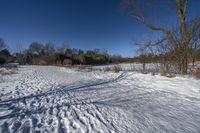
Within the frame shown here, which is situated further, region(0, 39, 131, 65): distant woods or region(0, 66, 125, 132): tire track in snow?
region(0, 39, 131, 65): distant woods

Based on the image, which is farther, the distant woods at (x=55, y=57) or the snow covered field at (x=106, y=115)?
the distant woods at (x=55, y=57)

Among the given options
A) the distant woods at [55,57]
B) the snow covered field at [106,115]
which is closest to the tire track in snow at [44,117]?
the snow covered field at [106,115]

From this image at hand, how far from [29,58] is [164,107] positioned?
218ft

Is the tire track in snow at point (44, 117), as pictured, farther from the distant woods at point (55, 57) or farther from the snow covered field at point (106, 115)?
the distant woods at point (55, 57)

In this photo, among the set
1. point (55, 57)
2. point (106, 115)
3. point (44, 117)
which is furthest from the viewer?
point (55, 57)

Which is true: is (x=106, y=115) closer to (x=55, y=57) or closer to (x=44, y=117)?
(x=44, y=117)

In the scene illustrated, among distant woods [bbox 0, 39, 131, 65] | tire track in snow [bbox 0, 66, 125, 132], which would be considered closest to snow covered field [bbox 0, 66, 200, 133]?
tire track in snow [bbox 0, 66, 125, 132]

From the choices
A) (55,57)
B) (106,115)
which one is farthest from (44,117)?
(55,57)

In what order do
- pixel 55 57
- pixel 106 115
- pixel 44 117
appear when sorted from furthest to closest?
pixel 55 57 → pixel 106 115 → pixel 44 117

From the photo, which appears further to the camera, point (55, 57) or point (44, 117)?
point (55, 57)

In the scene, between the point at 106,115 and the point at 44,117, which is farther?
the point at 106,115

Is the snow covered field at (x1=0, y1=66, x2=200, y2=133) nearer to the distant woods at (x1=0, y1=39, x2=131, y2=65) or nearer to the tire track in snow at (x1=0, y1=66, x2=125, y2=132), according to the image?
the tire track in snow at (x1=0, y1=66, x2=125, y2=132)

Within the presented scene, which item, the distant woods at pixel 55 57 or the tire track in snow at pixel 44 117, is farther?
the distant woods at pixel 55 57

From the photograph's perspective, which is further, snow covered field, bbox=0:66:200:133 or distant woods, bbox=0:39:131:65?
distant woods, bbox=0:39:131:65
